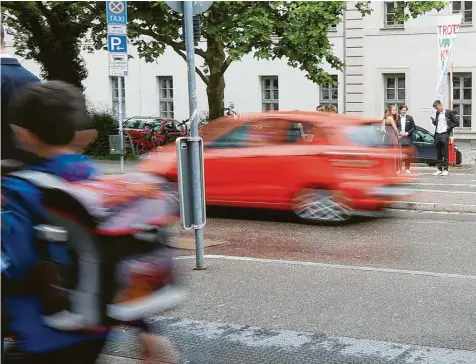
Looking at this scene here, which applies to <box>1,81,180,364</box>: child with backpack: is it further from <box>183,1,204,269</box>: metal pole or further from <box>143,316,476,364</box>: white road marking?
<box>183,1,204,269</box>: metal pole

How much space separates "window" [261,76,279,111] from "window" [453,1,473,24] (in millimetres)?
7865

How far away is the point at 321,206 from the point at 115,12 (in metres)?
8.58

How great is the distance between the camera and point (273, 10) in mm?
23141

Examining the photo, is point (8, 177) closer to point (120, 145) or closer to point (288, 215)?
point (288, 215)

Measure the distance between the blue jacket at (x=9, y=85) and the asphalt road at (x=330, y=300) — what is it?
0.96 metres

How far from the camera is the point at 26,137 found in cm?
273

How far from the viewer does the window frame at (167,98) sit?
35.7m

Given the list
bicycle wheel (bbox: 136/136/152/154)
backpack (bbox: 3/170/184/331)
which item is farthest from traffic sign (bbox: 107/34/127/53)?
backpack (bbox: 3/170/184/331)

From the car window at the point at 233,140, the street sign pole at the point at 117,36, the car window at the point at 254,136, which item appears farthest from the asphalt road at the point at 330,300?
the street sign pole at the point at 117,36

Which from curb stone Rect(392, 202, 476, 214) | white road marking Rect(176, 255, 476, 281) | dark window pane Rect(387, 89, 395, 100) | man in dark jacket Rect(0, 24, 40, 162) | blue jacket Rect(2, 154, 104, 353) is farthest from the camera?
dark window pane Rect(387, 89, 395, 100)

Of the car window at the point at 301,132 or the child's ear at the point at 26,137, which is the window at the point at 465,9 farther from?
the child's ear at the point at 26,137

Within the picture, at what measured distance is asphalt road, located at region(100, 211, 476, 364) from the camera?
5250 millimetres

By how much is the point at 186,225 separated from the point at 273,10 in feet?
53.5

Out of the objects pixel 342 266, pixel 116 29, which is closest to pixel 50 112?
pixel 342 266
